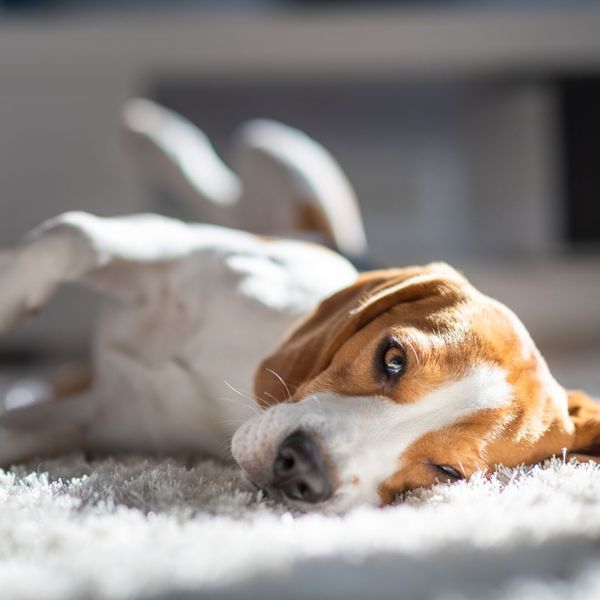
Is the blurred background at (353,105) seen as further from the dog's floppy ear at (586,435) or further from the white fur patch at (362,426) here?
the white fur patch at (362,426)

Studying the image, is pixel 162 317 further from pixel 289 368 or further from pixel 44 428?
pixel 289 368

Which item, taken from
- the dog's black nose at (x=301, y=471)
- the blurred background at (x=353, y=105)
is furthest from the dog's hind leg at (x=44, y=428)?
the blurred background at (x=353, y=105)

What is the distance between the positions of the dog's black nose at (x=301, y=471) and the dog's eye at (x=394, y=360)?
0.73 ft

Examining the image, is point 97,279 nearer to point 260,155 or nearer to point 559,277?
point 260,155

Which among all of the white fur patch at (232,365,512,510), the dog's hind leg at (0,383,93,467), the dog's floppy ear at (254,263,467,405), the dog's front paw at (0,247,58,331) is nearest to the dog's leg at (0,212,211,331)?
the dog's front paw at (0,247,58,331)

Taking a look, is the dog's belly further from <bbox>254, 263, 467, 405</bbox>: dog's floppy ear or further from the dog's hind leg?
<bbox>254, 263, 467, 405</bbox>: dog's floppy ear

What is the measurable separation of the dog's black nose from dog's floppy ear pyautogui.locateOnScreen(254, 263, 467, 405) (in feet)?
0.78

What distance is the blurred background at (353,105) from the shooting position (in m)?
4.86

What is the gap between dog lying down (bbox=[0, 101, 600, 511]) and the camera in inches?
55.5

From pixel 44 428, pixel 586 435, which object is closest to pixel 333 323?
pixel 586 435

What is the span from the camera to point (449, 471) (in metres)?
1.47

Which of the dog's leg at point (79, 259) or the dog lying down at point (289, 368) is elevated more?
the dog's leg at point (79, 259)

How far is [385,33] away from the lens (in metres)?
5.01

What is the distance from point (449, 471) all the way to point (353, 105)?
4346 mm
